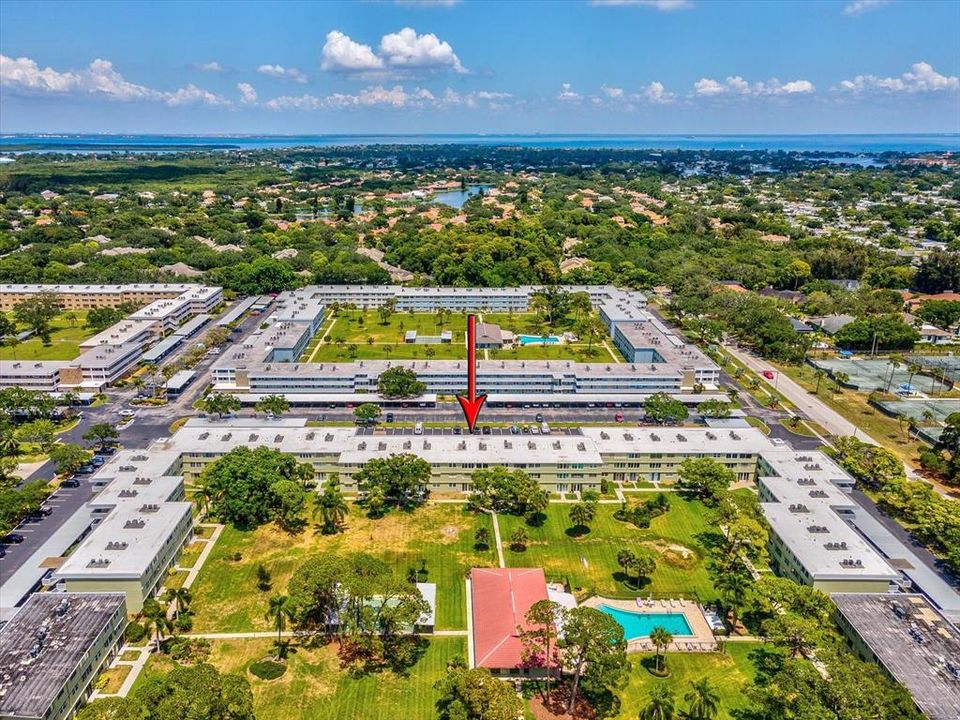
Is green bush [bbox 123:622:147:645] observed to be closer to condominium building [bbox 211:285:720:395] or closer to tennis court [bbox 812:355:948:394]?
condominium building [bbox 211:285:720:395]

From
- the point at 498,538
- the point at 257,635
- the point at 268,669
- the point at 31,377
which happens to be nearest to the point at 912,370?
the point at 498,538

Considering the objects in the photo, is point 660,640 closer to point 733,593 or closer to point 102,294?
point 733,593

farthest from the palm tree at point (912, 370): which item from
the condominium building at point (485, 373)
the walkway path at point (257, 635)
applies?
the walkway path at point (257, 635)

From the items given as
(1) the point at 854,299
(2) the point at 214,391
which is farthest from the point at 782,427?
(2) the point at 214,391

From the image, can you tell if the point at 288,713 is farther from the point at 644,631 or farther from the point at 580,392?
the point at 580,392

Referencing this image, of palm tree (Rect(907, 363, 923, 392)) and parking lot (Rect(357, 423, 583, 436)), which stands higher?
palm tree (Rect(907, 363, 923, 392))

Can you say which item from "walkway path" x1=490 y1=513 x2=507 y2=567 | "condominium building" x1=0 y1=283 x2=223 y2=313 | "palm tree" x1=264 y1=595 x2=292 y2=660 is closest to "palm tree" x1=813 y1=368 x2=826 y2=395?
"walkway path" x1=490 y1=513 x2=507 y2=567
